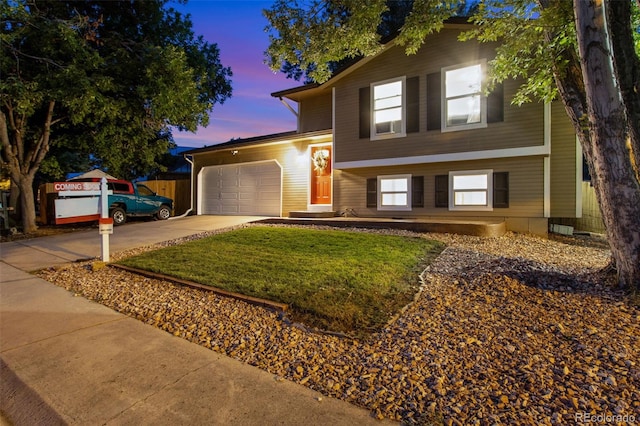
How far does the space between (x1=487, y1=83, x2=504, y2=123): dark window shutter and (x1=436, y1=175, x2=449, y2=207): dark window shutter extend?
1.93 metres

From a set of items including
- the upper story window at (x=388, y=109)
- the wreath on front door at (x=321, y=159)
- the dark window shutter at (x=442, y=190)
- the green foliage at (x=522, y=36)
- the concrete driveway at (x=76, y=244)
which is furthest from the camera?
the wreath on front door at (x=321, y=159)

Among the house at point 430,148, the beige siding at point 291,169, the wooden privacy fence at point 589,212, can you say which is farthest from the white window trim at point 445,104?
the beige siding at point 291,169

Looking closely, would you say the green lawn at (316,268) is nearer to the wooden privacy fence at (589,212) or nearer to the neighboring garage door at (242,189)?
the neighboring garage door at (242,189)

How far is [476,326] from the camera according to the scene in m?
3.18

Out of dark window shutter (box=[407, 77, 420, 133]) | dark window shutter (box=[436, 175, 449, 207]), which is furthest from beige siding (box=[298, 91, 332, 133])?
dark window shutter (box=[436, 175, 449, 207])

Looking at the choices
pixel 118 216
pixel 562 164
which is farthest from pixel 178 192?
pixel 562 164

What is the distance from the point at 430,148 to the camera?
9836 millimetres

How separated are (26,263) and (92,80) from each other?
19.3 ft

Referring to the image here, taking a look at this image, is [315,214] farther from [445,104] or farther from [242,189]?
[445,104]

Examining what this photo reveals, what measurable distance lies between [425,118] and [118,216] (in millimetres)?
11478

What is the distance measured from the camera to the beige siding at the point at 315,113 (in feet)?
42.9

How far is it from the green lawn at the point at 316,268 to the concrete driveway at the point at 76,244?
172cm

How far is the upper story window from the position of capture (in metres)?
10.4

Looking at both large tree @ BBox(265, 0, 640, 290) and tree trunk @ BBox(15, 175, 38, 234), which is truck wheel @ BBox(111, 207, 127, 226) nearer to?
tree trunk @ BBox(15, 175, 38, 234)
